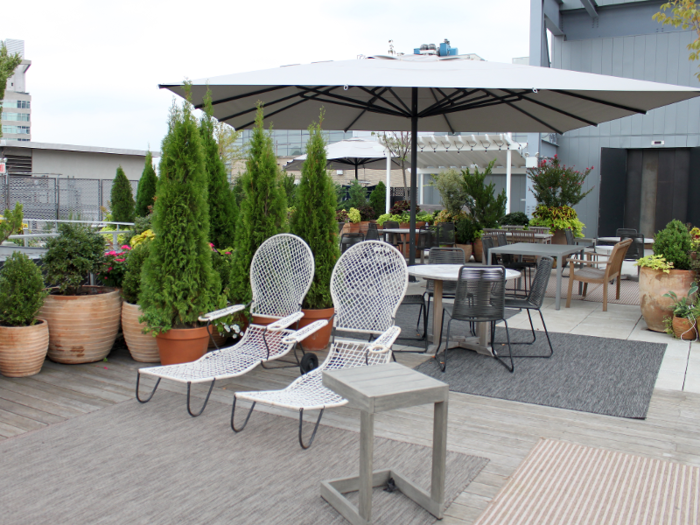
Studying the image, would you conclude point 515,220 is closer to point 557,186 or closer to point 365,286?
point 557,186

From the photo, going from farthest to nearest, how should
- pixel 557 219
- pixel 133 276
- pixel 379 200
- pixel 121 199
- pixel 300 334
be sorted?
pixel 379 200 < pixel 121 199 < pixel 557 219 < pixel 133 276 < pixel 300 334

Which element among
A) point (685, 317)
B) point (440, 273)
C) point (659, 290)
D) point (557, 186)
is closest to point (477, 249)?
point (557, 186)

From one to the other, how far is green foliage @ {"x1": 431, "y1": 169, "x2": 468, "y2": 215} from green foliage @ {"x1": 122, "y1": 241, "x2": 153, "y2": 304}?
8136mm

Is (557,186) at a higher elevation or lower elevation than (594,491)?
A: higher

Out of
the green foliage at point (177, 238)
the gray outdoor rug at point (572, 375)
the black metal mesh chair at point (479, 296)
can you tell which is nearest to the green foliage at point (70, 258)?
the green foliage at point (177, 238)

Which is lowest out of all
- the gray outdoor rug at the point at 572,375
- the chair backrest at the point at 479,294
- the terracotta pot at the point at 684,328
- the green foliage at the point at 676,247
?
the gray outdoor rug at the point at 572,375

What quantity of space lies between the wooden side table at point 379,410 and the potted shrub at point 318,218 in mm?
2393

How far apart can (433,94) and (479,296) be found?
331cm

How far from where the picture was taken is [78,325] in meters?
4.27

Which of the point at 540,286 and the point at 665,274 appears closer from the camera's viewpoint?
the point at 540,286

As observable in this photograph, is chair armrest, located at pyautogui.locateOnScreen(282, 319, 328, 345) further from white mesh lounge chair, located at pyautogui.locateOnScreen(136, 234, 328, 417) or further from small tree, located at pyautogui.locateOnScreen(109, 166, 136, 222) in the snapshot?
small tree, located at pyautogui.locateOnScreen(109, 166, 136, 222)

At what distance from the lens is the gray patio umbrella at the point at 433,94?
16.1 ft

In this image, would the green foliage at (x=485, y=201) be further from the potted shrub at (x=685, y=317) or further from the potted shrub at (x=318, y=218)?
the potted shrub at (x=318, y=218)

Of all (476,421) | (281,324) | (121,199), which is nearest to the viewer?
(476,421)
